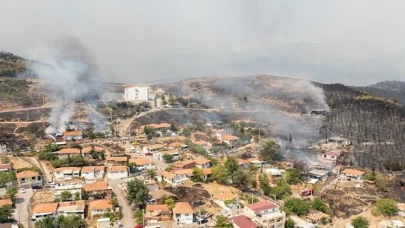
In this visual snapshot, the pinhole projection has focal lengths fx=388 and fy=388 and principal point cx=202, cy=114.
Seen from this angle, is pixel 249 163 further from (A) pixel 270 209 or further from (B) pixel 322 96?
(B) pixel 322 96

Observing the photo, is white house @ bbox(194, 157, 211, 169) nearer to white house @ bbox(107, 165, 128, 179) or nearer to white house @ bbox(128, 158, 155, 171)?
white house @ bbox(128, 158, 155, 171)

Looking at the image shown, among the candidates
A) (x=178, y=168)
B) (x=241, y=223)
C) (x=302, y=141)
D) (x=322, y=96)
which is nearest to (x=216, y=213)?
(x=241, y=223)

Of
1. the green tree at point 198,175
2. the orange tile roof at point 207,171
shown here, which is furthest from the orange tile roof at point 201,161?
the green tree at point 198,175

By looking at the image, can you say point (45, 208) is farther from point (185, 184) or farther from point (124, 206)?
point (185, 184)

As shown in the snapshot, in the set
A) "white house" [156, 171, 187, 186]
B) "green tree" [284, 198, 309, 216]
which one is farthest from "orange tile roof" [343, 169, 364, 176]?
"white house" [156, 171, 187, 186]

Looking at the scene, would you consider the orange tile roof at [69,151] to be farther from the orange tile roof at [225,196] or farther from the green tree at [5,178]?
the orange tile roof at [225,196]

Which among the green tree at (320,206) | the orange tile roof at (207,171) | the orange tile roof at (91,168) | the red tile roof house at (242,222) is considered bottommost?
the green tree at (320,206)
